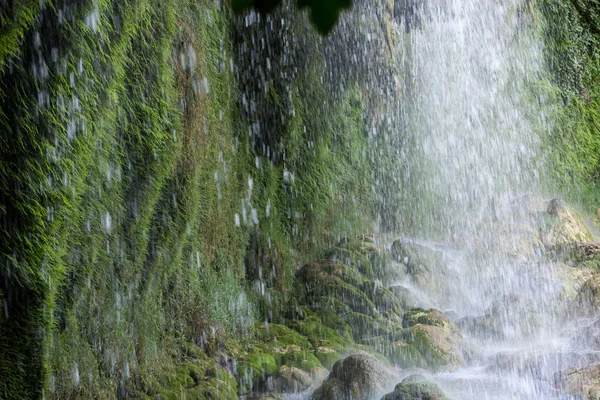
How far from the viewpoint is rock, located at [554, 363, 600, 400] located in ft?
15.8

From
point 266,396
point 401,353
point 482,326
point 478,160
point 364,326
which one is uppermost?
point 478,160

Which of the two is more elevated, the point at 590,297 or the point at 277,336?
the point at 590,297

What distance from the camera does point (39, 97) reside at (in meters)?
3.04

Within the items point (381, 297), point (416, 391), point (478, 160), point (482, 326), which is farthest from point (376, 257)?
point (478, 160)

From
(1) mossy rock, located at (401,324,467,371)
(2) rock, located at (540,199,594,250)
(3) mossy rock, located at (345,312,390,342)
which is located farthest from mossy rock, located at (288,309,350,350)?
(2) rock, located at (540,199,594,250)

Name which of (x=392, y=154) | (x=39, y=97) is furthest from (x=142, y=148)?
(x=392, y=154)

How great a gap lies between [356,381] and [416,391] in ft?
1.88

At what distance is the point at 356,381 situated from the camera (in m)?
4.92

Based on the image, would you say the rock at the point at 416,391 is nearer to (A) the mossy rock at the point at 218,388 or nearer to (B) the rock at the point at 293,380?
(B) the rock at the point at 293,380

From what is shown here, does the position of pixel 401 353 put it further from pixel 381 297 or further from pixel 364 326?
pixel 381 297

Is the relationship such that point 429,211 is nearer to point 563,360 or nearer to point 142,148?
point 563,360

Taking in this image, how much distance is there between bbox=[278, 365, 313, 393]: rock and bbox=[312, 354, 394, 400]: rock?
250mm

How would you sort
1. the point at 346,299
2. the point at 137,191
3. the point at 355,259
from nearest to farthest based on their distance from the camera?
the point at 137,191 → the point at 346,299 → the point at 355,259

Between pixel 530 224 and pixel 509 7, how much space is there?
4.28m
